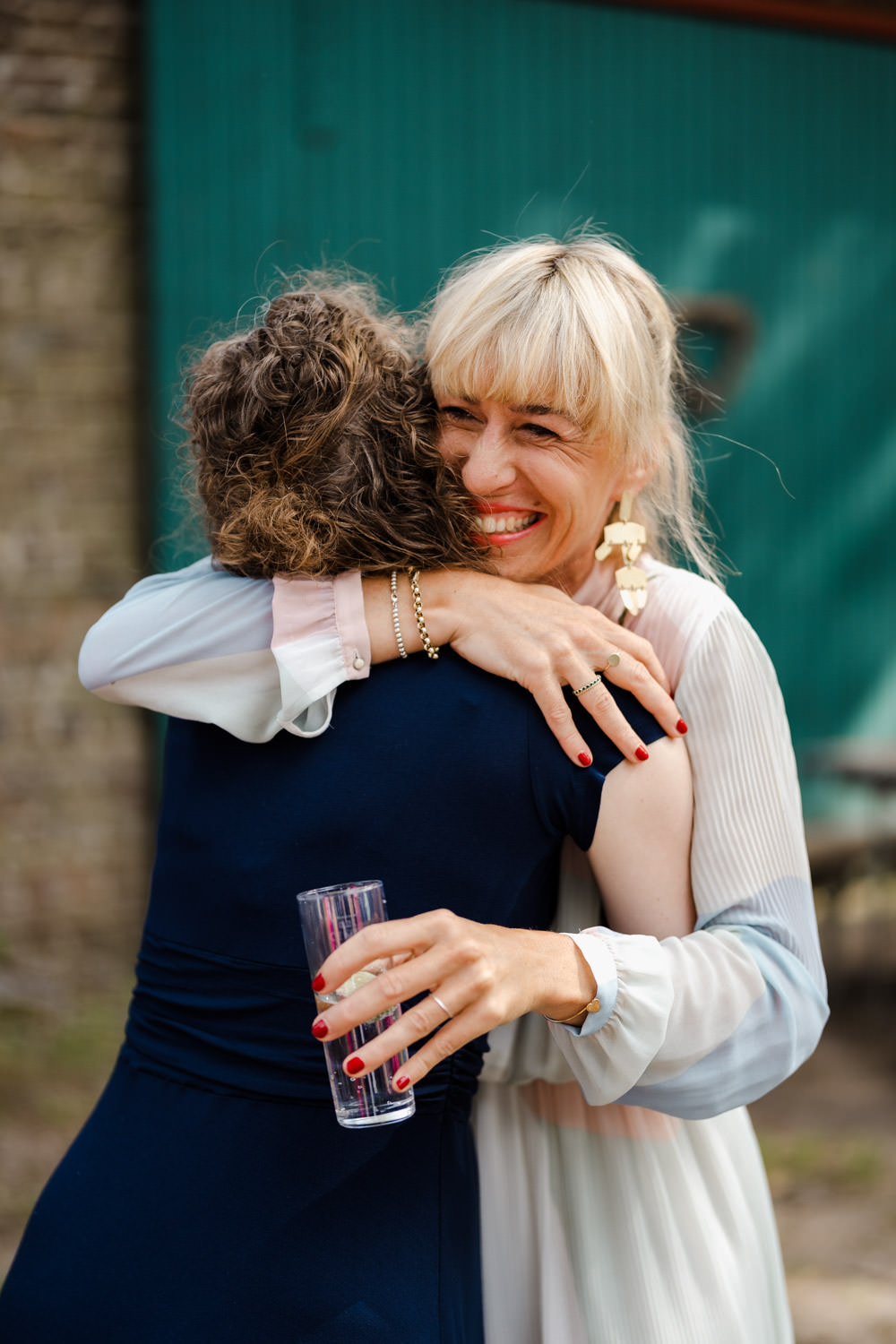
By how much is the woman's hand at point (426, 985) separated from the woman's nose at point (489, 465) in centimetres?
55

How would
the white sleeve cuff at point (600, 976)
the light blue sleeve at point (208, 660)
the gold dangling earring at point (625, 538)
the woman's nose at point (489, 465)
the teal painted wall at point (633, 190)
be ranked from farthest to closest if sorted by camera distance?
the teal painted wall at point (633, 190), the gold dangling earring at point (625, 538), the woman's nose at point (489, 465), the light blue sleeve at point (208, 660), the white sleeve cuff at point (600, 976)

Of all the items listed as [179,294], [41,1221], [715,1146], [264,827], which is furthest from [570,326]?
[179,294]

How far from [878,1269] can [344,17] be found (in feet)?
13.6

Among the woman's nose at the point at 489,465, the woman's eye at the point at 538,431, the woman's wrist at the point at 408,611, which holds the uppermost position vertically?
the woman's eye at the point at 538,431

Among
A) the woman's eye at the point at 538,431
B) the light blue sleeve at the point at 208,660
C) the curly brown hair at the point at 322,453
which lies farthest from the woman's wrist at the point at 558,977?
the woman's eye at the point at 538,431

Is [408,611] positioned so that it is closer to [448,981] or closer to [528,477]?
[528,477]

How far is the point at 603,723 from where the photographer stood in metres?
1.23

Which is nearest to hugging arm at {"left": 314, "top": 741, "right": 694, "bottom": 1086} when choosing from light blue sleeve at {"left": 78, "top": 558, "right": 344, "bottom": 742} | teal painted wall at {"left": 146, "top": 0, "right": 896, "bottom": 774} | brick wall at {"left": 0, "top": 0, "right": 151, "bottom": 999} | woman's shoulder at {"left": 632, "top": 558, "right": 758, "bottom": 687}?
light blue sleeve at {"left": 78, "top": 558, "right": 344, "bottom": 742}

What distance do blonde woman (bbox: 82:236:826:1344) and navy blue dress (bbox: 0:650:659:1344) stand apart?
2.0 inches

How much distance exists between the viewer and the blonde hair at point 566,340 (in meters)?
1.36

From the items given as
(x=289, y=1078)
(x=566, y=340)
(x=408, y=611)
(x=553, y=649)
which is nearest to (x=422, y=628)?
(x=408, y=611)

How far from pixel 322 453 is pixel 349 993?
0.57 m

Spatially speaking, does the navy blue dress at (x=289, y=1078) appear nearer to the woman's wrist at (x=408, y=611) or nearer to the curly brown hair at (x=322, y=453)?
the woman's wrist at (x=408, y=611)

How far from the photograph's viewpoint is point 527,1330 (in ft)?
4.76
